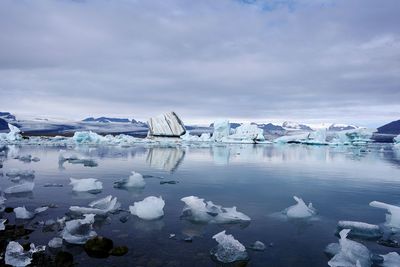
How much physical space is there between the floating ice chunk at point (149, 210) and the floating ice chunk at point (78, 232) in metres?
1.31

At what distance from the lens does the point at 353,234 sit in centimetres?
679

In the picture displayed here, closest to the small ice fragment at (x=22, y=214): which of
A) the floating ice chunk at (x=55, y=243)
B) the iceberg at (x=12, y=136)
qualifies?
the floating ice chunk at (x=55, y=243)

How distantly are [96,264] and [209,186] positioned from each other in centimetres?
780

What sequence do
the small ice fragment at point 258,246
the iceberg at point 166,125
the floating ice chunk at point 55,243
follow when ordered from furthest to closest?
the iceberg at point 166,125, the small ice fragment at point 258,246, the floating ice chunk at point 55,243

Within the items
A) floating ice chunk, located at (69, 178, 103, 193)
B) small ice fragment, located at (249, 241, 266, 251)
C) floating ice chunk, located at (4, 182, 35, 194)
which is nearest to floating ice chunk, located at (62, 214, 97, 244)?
small ice fragment, located at (249, 241, 266, 251)

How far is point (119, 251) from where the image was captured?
212 inches

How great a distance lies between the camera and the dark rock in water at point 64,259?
4863 millimetres

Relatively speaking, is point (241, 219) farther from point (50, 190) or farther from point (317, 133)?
point (317, 133)

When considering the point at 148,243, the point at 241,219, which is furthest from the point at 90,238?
the point at 241,219

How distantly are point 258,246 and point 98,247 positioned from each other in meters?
2.65

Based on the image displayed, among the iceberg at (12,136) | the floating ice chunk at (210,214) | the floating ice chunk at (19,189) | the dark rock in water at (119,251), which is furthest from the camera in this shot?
the iceberg at (12,136)

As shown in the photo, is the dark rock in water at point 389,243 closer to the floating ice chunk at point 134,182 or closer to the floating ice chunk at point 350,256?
the floating ice chunk at point 350,256

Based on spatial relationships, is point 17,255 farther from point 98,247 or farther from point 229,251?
point 229,251

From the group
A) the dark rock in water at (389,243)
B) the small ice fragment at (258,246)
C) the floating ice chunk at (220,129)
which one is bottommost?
the small ice fragment at (258,246)
